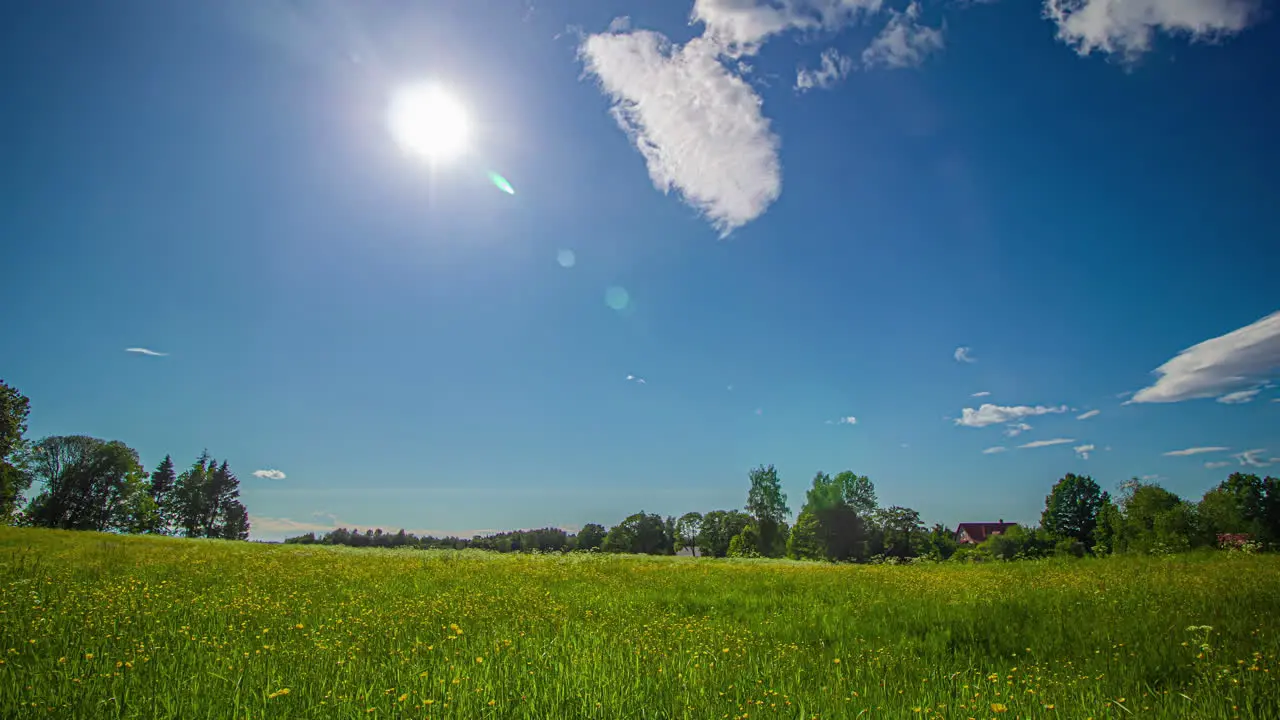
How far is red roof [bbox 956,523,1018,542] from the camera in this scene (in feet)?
327

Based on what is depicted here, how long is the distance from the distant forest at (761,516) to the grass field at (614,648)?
34779 mm

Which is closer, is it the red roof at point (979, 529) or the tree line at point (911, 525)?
the tree line at point (911, 525)

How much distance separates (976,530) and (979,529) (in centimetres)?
88

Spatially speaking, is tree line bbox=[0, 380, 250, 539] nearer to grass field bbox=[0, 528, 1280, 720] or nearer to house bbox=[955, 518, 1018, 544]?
grass field bbox=[0, 528, 1280, 720]

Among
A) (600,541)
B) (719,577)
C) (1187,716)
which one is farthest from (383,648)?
(600,541)

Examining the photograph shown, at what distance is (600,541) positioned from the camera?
9250 cm

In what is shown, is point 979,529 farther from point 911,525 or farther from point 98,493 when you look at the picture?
point 98,493

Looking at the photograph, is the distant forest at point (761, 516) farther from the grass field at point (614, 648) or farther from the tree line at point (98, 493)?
the grass field at point (614, 648)

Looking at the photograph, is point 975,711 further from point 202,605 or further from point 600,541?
point 600,541

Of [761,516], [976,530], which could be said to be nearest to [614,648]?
[761,516]

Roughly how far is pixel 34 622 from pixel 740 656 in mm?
8108

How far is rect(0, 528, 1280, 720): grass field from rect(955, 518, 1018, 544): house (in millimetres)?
107450

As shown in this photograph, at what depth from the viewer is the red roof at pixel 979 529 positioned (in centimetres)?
9962

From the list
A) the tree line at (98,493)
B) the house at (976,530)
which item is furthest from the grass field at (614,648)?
the house at (976,530)
